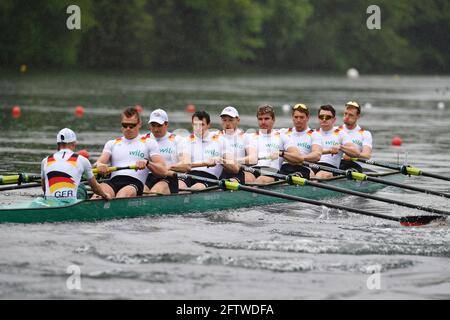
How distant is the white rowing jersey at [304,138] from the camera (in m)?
15.9

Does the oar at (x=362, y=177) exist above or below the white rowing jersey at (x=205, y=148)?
below

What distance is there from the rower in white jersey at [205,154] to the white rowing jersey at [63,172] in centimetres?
255

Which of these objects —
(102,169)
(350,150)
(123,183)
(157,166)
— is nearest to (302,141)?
(350,150)

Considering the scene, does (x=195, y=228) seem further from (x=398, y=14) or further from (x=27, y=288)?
(x=398, y=14)

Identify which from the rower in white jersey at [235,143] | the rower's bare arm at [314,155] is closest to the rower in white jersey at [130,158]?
the rower in white jersey at [235,143]

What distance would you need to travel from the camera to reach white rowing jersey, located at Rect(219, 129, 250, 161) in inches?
593

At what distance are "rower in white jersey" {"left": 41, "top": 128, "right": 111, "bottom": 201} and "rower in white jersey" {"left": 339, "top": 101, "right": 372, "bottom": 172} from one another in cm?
571

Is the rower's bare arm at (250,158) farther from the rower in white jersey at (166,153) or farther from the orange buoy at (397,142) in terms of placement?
the orange buoy at (397,142)

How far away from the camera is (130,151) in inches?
537

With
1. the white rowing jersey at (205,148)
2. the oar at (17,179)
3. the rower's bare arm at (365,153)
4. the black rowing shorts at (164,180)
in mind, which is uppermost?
the white rowing jersey at (205,148)

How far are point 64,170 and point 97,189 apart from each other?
58cm

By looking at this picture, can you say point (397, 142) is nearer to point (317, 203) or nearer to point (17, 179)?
point (317, 203)

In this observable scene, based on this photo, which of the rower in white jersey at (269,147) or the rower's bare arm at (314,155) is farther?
the rower's bare arm at (314,155)
